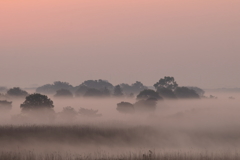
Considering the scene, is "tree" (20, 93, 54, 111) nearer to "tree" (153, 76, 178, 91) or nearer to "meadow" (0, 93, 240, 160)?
"meadow" (0, 93, 240, 160)

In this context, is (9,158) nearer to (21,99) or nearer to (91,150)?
(91,150)

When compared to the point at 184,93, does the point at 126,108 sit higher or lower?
lower

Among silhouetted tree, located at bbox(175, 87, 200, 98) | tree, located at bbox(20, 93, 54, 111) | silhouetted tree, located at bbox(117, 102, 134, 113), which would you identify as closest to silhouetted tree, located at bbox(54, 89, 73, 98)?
silhouetted tree, located at bbox(175, 87, 200, 98)

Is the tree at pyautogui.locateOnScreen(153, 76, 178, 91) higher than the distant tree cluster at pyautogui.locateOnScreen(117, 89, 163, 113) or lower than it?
higher

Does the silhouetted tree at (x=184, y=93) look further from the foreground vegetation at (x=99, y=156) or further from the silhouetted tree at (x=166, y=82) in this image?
the foreground vegetation at (x=99, y=156)

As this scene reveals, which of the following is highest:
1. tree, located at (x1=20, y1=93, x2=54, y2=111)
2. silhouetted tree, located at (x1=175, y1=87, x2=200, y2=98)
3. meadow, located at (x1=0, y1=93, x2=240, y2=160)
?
silhouetted tree, located at (x1=175, y1=87, x2=200, y2=98)

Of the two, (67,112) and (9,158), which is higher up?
(67,112)

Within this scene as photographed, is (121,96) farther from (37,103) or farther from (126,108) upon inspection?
(37,103)

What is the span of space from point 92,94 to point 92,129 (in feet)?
424

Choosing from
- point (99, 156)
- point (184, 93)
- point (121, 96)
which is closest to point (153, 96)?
point (184, 93)

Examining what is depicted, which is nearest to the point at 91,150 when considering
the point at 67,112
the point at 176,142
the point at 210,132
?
the point at 176,142

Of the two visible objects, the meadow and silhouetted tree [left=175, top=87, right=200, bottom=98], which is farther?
silhouetted tree [left=175, top=87, right=200, bottom=98]

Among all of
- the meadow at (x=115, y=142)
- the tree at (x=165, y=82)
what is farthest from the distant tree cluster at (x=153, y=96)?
the meadow at (x=115, y=142)

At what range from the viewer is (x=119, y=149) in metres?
39.2
